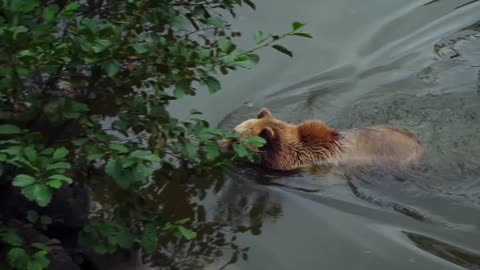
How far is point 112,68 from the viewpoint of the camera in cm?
385

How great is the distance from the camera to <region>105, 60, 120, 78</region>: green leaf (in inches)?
151

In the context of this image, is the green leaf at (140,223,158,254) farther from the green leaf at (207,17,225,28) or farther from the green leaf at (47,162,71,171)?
the green leaf at (207,17,225,28)

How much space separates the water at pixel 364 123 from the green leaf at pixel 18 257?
1874 mm

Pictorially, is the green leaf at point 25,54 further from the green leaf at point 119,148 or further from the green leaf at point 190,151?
the green leaf at point 190,151

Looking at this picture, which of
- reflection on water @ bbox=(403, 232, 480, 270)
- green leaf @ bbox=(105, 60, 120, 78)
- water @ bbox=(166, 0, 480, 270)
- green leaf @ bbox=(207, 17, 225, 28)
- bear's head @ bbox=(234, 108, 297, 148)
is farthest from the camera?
bear's head @ bbox=(234, 108, 297, 148)

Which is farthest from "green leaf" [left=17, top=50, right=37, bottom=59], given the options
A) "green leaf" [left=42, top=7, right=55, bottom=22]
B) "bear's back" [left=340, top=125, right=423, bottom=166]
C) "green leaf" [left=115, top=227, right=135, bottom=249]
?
"bear's back" [left=340, top=125, right=423, bottom=166]

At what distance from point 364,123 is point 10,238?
14.6ft

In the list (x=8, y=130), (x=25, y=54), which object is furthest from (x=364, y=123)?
(x=25, y=54)

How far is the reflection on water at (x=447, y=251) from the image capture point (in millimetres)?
5531

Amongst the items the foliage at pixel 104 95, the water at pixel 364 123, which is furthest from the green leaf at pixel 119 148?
the water at pixel 364 123

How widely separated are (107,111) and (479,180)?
134 inches

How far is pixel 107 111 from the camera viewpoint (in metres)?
4.79

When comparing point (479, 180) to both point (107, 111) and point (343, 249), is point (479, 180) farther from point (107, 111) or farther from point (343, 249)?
point (107, 111)

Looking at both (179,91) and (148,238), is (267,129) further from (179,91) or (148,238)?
(179,91)
